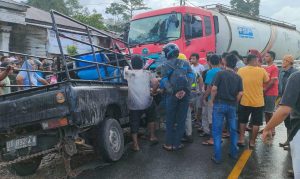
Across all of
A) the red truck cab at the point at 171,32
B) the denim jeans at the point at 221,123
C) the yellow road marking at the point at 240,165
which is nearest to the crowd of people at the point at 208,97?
the denim jeans at the point at 221,123

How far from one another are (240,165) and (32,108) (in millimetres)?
3101

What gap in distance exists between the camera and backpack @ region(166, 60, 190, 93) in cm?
621

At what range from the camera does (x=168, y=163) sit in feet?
18.4

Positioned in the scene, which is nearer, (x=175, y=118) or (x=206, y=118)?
(x=175, y=118)

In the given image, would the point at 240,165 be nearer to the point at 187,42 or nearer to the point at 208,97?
the point at 208,97

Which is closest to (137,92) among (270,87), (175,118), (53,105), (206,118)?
(175,118)

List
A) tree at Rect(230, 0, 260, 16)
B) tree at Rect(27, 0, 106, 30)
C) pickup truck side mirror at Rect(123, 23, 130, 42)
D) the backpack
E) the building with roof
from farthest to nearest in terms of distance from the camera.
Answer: tree at Rect(230, 0, 260, 16), tree at Rect(27, 0, 106, 30), the building with roof, pickup truck side mirror at Rect(123, 23, 130, 42), the backpack

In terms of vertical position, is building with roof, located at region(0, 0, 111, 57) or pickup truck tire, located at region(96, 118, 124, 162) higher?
building with roof, located at region(0, 0, 111, 57)

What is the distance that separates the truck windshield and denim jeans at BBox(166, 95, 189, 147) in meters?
4.48

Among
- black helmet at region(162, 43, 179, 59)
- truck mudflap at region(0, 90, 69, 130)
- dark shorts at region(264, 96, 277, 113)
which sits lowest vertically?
dark shorts at region(264, 96, 277, 113)

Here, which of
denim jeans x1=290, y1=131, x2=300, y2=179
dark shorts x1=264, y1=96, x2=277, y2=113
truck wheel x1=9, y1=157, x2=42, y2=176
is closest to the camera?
denim jeans x1=290, y1=131, x2=300, y2=179

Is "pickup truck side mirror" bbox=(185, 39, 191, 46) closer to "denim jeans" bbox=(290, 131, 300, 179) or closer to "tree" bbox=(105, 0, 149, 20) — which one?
"denim jeans" bbox=(290, 131, 300, 179)

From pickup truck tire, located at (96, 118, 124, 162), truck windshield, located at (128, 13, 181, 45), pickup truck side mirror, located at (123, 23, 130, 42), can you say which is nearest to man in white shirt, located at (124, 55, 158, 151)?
pickup truck tire, located at (96, 118, 124, 162)

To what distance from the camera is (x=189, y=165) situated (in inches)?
217
